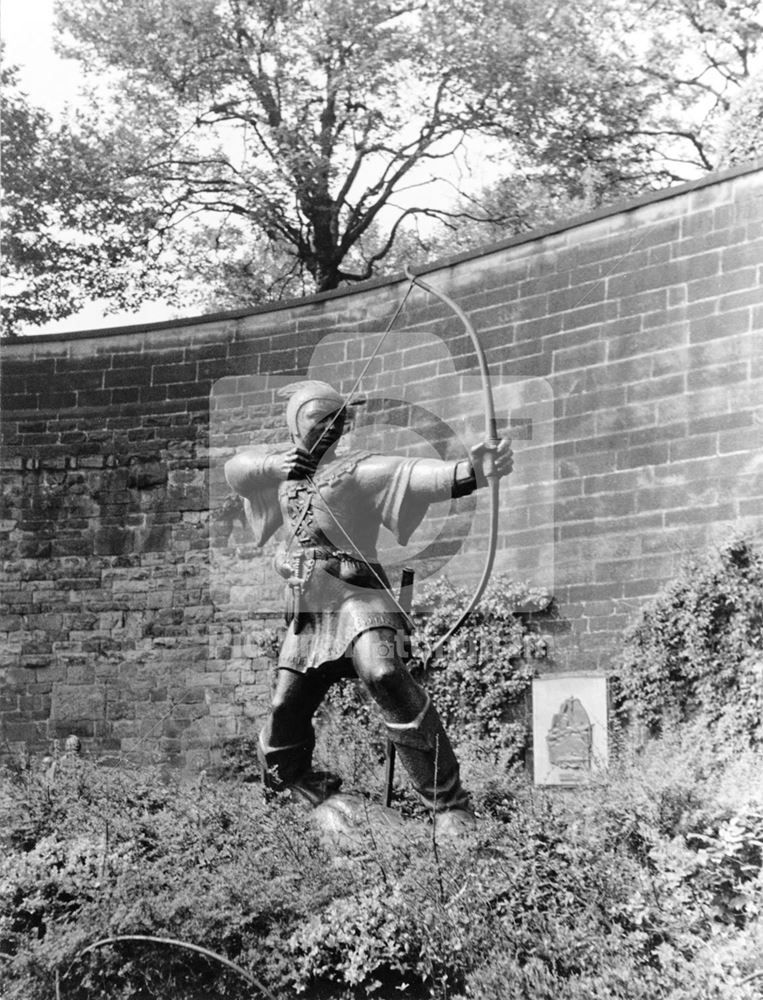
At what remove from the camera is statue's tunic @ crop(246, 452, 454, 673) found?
5.88 meters

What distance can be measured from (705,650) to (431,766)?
11.5ft

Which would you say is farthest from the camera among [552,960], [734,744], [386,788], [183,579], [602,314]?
[183,579]

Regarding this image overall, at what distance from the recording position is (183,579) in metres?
11.9

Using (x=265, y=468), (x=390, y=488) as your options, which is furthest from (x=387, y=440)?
(x=390, y=488)

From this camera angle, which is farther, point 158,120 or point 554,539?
point 158,120

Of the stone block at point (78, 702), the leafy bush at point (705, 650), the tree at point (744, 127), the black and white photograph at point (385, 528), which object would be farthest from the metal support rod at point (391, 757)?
the tree at point (744, 127)

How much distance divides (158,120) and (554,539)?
9.44m

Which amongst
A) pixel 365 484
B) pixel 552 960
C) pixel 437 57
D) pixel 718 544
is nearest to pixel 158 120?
pixel 437 57

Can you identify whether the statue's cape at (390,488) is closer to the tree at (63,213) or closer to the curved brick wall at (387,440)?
the curved brick wall at (387,440)

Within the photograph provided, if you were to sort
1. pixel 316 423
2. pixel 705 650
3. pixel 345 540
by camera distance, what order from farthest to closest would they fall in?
1. pixel 705 650
2. pixel 316 423
3. pixel 345 540

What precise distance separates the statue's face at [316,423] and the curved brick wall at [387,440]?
359cm

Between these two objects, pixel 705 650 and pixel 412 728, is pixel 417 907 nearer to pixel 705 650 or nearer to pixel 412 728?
pixel 412 728

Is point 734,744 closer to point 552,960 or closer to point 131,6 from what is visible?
point 552,960

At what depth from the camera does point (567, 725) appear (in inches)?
374
